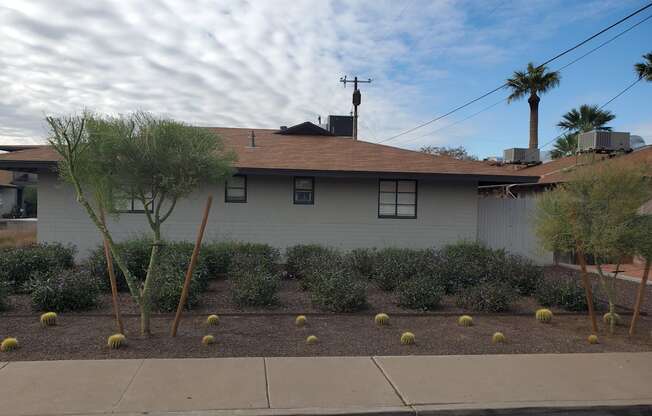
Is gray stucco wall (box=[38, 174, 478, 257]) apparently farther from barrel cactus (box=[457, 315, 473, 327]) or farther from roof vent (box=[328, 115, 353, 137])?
roof vent (box=[328, 115, 353, 137])

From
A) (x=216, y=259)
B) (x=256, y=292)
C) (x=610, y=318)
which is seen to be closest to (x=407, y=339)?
(x=256, y=292)

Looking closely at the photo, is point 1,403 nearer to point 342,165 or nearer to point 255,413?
point 255,413

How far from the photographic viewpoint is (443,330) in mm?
7793

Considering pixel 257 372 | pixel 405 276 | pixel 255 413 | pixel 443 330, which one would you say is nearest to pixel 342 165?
pixel 405 276

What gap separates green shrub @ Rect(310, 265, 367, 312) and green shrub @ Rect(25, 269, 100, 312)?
362cm

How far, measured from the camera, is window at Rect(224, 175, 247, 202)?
14.5 meters

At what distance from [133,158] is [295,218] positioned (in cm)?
818

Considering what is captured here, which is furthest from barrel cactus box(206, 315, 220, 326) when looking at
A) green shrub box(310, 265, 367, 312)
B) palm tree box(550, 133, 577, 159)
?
palm tree box(550, 133, 577, 159)

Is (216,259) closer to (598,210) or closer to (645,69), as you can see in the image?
(598,210)

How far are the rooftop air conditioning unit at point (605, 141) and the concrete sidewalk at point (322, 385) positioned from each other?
14.3m

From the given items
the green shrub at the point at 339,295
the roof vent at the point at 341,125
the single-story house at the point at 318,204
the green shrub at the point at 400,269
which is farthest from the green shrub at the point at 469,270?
the roof vent at the point at 341,125

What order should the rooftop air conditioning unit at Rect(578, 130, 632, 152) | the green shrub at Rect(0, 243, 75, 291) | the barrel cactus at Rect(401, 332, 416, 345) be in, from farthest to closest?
the rooftop air conditioning unit at Rect(578, 130, 632, 152) < the green shrub at Rect(0, 243, 75, 291) < the barrel cactus at Rect(401, 332, 416, 345)

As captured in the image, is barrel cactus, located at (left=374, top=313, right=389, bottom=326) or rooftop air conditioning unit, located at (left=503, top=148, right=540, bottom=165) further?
rooftop air conditioning unit, located at (left=503, top=148, right=540, bottom=165)

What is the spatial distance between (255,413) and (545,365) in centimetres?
348
